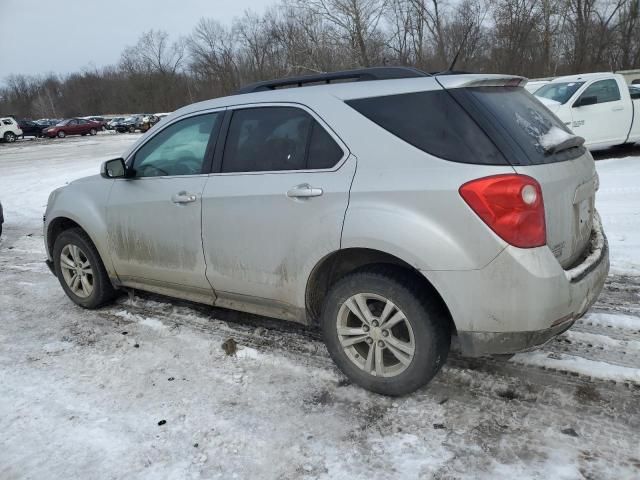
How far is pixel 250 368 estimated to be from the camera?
11.4 feet

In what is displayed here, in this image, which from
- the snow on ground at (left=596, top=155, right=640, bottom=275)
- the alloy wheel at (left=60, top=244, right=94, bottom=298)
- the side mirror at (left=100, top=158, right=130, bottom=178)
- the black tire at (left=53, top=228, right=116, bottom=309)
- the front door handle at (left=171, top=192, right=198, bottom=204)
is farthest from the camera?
the snow on ground at (left=596, top=155, right=640, bottom=275)

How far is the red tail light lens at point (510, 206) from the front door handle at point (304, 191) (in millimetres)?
895

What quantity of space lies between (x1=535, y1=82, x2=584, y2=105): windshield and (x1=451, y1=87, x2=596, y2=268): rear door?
882cm

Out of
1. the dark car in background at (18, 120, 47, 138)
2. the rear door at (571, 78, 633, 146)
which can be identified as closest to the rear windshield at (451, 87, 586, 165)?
the rear door at (571, 78, 633, 146)

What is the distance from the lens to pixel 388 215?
272cm

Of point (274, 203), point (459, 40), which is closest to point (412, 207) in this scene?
point (274, 203)

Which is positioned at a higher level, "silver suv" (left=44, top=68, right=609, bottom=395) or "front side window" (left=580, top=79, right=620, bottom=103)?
"front side window" (left=580, top=79, right=620, bottom=103)

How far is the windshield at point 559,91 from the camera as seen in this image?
10.8m

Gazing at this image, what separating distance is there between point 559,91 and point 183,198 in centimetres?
1007

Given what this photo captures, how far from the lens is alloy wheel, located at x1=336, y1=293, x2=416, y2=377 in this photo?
2.87 m

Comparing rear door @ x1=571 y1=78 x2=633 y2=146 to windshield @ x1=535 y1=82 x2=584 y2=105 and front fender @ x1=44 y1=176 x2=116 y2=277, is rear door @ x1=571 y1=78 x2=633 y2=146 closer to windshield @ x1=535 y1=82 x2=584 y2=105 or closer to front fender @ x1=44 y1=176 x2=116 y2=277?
windshield @ x1=535 y1=82 x2=584 y2=105

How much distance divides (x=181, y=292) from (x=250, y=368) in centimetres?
94

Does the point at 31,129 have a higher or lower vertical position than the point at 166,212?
higher

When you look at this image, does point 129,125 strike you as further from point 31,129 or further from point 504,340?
point 504,340
